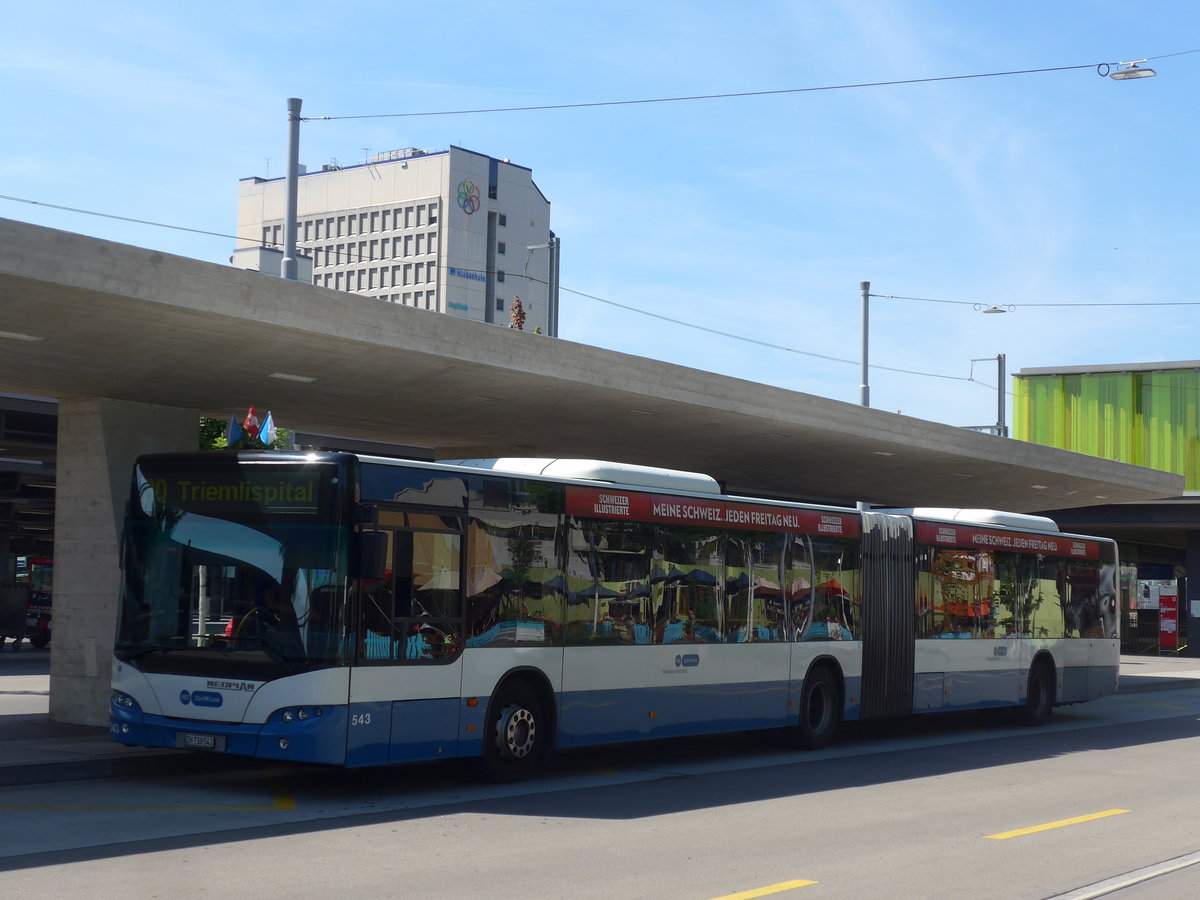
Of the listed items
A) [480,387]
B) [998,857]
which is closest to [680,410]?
[480,387]

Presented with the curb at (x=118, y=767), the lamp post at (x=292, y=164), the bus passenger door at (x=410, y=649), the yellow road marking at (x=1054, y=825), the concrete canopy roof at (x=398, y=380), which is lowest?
the yellow road marking at (x=1054, y=825)

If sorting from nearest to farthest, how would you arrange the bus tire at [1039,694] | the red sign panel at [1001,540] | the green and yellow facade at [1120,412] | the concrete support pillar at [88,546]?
the concrete support pillar at [88,546]
the red sign panel at [1001,540]
the bus tire at [1039,694]
the green and yellow facade at [1120,412]

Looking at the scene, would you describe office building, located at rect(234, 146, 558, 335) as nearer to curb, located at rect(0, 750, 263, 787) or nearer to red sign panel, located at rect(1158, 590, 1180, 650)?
red sign panel, located at rect(1158, 590, 1180, 650)

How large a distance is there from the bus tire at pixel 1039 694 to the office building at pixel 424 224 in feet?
362

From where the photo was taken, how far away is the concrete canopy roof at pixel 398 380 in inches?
496

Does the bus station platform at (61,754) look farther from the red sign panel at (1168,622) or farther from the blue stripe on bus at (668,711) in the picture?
the red sign panel at (1168,622)

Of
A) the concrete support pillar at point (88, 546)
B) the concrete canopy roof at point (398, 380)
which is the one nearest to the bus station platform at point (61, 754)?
the concrete support pillar at point (88, 546)

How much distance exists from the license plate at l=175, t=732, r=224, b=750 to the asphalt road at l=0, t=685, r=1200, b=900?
47 cm

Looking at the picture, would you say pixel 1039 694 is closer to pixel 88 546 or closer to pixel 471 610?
pixel 471 610

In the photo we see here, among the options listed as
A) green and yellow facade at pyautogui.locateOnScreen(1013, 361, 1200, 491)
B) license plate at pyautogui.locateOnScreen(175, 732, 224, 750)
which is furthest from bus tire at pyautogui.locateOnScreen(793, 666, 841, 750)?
green and yellow facade at pyautogui.locateOnScreen(1013, 361, 1200, 491)

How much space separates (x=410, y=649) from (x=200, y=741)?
1.89 metres

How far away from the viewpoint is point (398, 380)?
16766 mm

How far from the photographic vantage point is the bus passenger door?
1192 cm

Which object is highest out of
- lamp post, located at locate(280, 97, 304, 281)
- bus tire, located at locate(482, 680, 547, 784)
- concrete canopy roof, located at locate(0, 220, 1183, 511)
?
lamp post, located at locate(280, 97, 304, 281)
